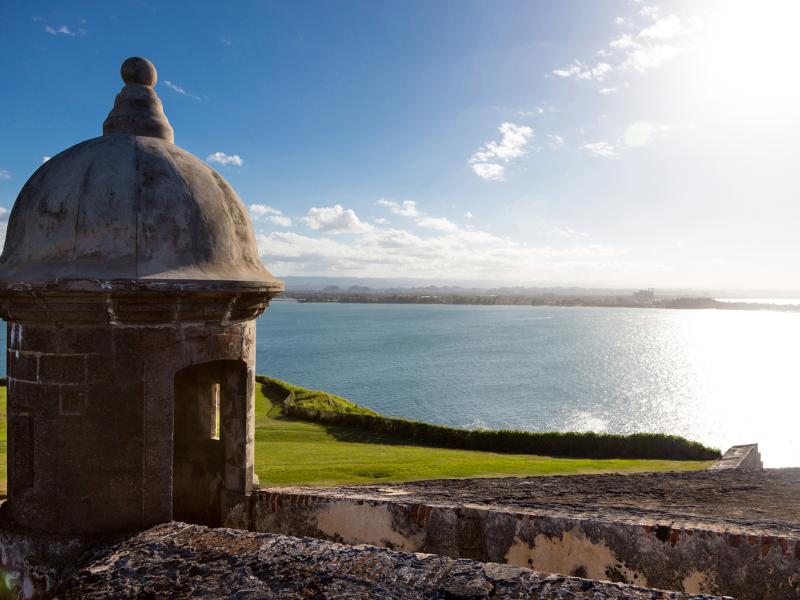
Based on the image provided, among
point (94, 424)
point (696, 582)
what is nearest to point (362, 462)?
point (696, 582)

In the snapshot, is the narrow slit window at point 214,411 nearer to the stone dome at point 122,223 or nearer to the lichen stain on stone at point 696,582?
the stone dome at point 122,223

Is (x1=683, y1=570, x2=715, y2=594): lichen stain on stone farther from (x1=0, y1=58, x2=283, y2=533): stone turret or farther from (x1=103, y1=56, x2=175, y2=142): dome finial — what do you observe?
(x1=103, y1=56, x2=175, y2=142): dome finial

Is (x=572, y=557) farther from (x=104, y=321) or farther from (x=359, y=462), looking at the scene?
(x=359, y=462)

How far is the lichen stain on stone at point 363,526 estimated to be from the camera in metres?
5.25

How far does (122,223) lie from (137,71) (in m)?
1.70

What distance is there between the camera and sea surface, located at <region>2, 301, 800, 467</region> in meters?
40.8

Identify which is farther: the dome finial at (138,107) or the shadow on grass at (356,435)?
the shadow on grass at (356,435)

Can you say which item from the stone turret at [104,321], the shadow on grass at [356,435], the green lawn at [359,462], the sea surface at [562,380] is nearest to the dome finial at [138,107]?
the stone turret at [104,321]

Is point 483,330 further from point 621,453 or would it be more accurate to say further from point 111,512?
point 111,512

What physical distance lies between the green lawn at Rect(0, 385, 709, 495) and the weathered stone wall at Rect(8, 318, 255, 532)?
840cm

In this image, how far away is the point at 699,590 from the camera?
4.54 meters

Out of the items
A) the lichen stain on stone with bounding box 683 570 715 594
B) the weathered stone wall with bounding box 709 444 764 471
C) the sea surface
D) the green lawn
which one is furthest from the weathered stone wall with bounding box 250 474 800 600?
the sea surface

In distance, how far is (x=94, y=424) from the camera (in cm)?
421

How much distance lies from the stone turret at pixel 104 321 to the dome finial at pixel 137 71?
2.71 feet
